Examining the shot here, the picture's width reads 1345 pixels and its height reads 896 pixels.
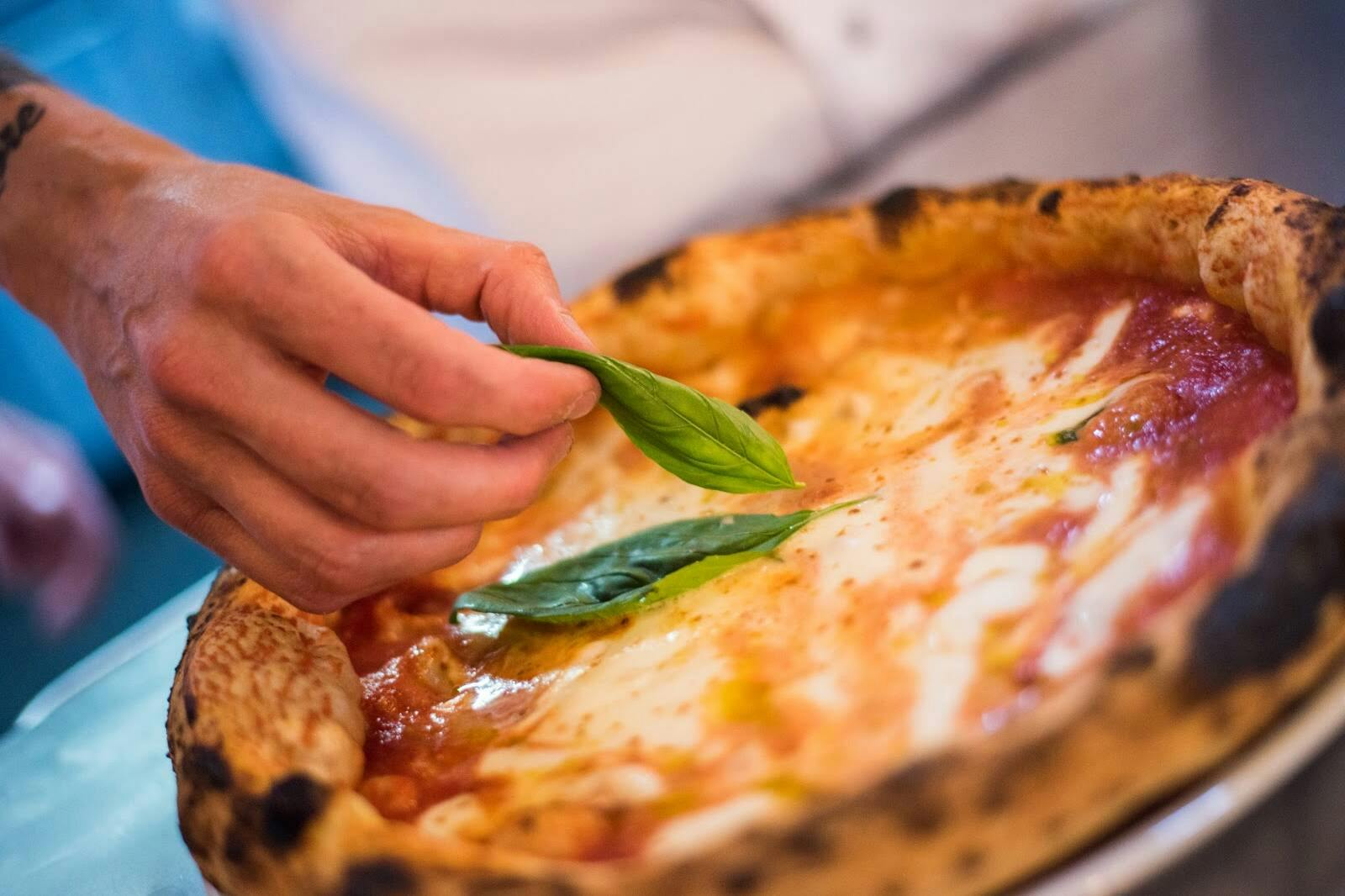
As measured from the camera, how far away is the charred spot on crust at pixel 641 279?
5.09 feet

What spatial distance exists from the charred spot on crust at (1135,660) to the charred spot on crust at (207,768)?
2.03 feet

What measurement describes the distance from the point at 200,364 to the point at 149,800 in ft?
1.82

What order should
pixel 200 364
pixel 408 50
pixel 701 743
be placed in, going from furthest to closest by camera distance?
pixel 408 50, pixel 200 364, pixel 701 743

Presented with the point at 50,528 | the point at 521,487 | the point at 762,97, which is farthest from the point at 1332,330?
the point at 50,528

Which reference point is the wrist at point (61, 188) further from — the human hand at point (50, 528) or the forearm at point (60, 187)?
the human hand at point (50, 528)

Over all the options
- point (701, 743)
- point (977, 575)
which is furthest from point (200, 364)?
point (977, 575)

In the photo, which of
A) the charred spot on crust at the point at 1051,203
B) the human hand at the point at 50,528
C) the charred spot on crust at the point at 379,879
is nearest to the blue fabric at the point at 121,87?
the human hand at the point at 50,528

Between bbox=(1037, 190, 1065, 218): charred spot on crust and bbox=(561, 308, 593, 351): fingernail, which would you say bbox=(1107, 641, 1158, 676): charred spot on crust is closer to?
bbox=(561, 308, 593, 351): fingernail

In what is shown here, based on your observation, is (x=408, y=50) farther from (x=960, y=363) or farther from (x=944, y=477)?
(x=944, y=477)

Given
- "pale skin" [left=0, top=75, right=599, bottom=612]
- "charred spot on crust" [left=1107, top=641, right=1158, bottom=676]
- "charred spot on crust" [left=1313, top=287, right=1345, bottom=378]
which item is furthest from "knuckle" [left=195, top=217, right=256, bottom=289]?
"charred spot on crust" [left=1313, top=287, right=1345, bottom=378]

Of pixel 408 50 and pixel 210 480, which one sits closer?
pixel 210 480

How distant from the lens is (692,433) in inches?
41.0

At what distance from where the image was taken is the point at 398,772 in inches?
37.6

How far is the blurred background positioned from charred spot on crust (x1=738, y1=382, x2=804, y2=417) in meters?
0.73
